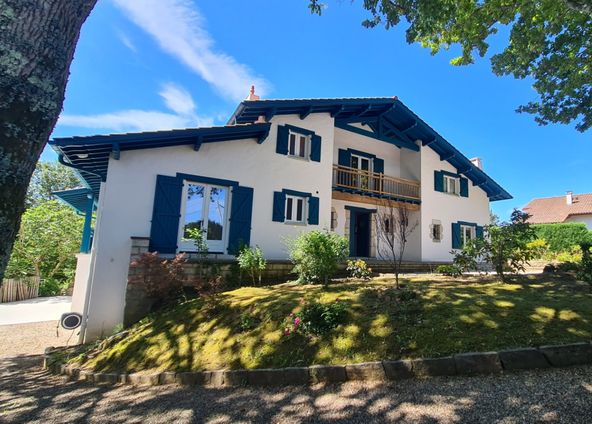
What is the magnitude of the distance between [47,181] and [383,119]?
37.4m

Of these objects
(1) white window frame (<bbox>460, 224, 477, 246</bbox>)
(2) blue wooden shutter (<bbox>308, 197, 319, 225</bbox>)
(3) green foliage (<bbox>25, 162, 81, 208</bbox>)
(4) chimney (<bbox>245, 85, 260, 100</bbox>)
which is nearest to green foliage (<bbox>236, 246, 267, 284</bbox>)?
(2) blue wooden shutter (<bbox>308, 197, 319, 225</bbox>)

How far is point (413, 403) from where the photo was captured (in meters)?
3.29

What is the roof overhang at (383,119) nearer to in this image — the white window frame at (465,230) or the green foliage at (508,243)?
the white window frame at (465,230)

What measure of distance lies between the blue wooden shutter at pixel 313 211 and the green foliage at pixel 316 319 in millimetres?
6736

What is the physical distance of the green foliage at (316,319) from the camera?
496 cm

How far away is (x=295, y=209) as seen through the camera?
1191 cm

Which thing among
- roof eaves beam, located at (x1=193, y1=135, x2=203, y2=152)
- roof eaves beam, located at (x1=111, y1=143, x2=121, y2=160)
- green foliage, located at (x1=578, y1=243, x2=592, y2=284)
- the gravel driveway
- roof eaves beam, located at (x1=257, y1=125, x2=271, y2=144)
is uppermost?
roof eaves beam, located at (x1=257, y1=125, x2=271, y2=144)

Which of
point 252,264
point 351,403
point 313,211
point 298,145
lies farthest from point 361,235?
point 351,403

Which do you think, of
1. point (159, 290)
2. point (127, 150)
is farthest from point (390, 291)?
point (127, 150)

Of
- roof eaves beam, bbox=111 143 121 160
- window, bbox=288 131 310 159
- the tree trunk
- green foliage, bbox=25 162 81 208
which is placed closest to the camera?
the tree trunk

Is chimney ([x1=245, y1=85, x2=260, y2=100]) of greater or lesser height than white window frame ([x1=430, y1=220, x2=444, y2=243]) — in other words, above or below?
above

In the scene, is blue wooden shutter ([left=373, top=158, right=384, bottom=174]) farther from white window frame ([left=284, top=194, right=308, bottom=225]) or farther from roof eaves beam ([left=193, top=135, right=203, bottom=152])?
roof eaves beam ([left=193, top=135, right=203, bottom=152])

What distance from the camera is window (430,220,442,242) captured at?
52.3 ft

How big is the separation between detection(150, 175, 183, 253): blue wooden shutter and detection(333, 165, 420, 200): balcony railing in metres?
6.66
